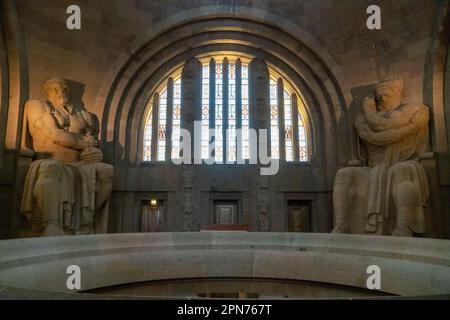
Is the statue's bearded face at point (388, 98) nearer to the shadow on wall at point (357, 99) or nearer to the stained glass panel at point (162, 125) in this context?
the shadow on wall at point (357, 99)

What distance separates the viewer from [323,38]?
27.4 feet

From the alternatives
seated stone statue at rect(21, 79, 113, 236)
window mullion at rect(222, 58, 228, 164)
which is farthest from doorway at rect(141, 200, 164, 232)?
window mullion at rect(222, 58, 228, 164)

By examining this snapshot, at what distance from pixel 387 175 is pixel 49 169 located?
6.08 metres

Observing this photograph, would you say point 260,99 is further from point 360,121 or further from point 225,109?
point 360,121

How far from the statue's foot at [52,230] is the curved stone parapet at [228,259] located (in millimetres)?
2759

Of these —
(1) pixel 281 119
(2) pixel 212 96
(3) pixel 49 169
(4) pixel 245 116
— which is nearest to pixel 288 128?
(1) pixel 281 119

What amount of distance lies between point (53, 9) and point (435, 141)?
8.60 m

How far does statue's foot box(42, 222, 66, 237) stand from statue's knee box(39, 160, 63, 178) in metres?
0.85

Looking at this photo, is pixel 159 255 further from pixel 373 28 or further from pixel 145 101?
pixel 373 28

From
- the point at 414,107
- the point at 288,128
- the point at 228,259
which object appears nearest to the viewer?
the point at 228,259

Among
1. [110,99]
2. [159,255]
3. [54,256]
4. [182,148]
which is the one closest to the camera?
[54,256]

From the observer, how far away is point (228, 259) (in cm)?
335
